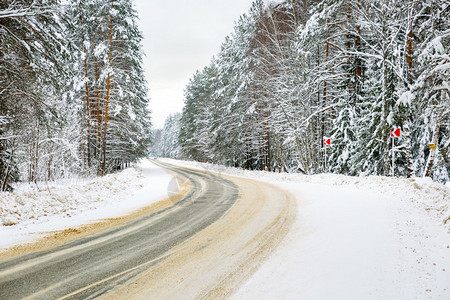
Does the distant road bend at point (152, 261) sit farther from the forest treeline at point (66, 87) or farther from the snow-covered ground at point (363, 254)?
the forest treeline at point (66, 87)

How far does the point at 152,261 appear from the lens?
392cm

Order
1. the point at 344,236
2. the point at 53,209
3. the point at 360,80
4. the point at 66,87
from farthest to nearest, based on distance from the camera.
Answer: the point at 66,87
the point at 360,80
the point at 53,209
the point at 344,236

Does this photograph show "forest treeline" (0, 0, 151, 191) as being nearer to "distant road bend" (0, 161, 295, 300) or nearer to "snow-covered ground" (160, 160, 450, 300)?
"distant road bend" (0, 161, 295, 300)

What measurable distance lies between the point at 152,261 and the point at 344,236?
3690mm

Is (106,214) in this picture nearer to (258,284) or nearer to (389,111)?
(258,284)

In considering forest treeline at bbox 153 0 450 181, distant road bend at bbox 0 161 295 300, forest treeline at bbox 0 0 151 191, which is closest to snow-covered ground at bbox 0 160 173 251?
distant road bend at bbox 0 161 295 300

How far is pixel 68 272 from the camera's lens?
11.6ft

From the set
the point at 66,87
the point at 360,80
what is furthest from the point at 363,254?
the point at 66,87

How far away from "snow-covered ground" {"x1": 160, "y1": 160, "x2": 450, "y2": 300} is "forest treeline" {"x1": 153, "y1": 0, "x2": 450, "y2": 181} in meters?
4.71

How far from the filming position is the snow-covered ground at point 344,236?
123 inches

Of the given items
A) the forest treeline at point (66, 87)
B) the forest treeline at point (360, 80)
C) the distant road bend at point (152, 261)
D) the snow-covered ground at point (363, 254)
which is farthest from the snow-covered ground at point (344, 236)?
the forest treeline at point (360, 80)

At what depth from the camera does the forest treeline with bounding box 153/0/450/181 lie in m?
10.3

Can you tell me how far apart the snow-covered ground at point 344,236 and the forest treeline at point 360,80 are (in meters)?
3.94

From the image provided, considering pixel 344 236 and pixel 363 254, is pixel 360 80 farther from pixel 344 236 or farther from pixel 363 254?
pixel 363 254
